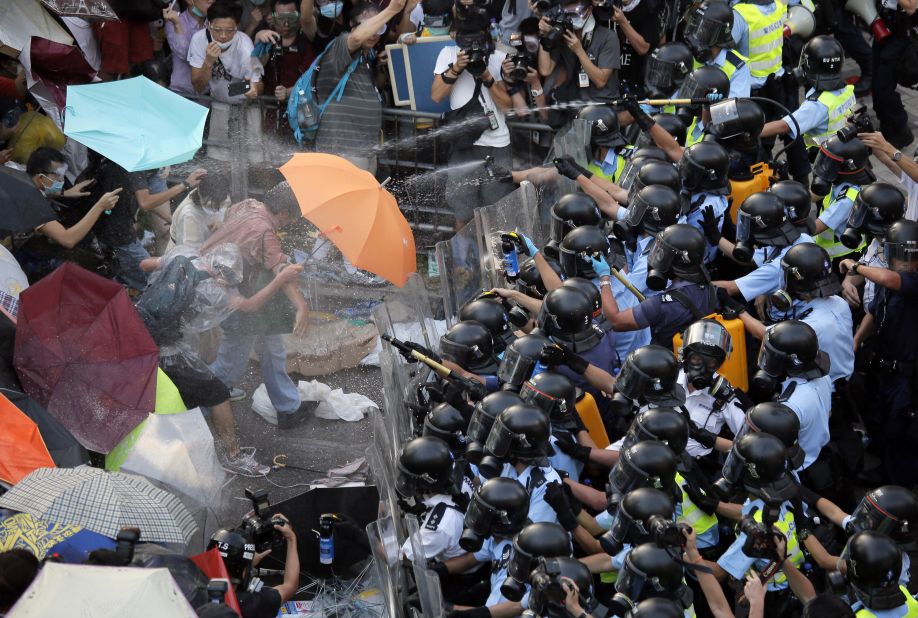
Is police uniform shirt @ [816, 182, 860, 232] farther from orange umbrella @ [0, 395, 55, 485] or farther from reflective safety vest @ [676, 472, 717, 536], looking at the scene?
orange umbrella @ [0, 395, 55, 485]

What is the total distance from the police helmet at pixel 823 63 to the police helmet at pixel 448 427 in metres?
4.00

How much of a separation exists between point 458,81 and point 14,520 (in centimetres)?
530

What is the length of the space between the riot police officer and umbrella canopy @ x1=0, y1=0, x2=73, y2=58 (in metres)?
5.99

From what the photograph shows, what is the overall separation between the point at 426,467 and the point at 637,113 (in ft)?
11.5

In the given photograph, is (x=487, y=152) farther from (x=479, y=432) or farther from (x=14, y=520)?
(x=14, y=520)

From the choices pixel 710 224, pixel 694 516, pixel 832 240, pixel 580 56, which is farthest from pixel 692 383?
pixel 580 56

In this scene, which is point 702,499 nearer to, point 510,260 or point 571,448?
point 571,448

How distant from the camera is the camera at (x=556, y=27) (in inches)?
372

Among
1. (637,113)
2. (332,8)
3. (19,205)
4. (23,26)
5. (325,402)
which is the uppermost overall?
(23,26)

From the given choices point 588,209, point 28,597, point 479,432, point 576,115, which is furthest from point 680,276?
point 28,597

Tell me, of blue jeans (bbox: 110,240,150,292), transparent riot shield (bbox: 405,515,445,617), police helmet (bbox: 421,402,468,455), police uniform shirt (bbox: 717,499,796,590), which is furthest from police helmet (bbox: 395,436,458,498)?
blue jeans (bbox: 110,240,150,292)

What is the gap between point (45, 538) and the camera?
211 inches

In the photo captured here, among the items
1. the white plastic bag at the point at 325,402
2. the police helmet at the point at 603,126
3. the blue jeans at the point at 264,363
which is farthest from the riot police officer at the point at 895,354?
the blue jeans at the point at 264,363

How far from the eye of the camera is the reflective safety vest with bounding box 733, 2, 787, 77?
9.57m
